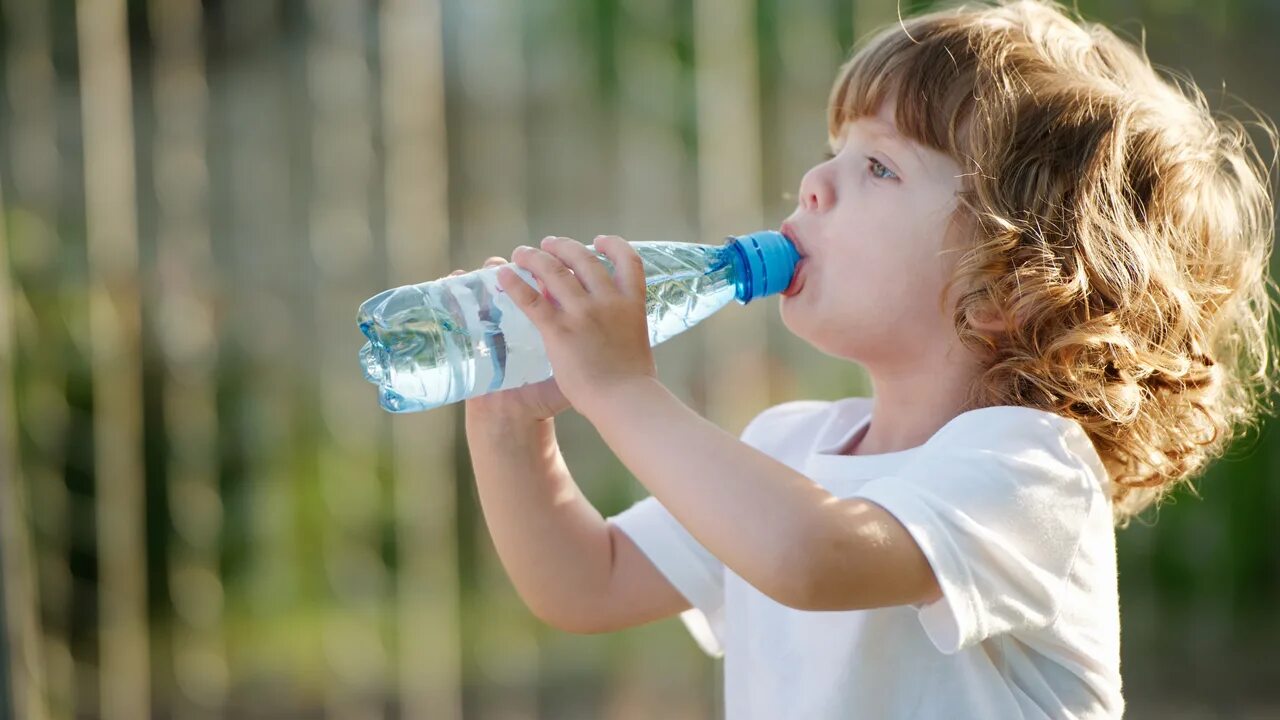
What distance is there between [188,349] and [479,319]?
51.1 inches

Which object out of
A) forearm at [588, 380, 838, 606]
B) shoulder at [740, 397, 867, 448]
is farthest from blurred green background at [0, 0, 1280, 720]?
forearm at [588, 380, 838, 606]

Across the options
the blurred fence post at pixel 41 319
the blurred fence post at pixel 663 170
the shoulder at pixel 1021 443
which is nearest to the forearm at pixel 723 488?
the shoulder at pixel 1021 443

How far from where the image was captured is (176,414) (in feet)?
7.34

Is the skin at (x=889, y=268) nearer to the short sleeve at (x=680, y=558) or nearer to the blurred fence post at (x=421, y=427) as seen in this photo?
the short sleeve at (x=680, y=558)

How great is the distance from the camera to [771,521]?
786 mm

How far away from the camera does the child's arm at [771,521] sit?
78cm

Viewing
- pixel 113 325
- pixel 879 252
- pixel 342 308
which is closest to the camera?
pixel 879 252

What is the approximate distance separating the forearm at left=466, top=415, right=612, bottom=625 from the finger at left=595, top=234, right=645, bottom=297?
0.23m

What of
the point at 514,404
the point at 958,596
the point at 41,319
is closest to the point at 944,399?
the point at 958,596

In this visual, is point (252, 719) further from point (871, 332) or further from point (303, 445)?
point (871, 332)

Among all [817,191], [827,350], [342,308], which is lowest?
[342,308]

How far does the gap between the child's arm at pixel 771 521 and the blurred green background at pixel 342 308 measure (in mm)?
1436

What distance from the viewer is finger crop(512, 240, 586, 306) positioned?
0.87 meters

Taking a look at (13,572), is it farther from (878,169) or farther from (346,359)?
(878,169)
